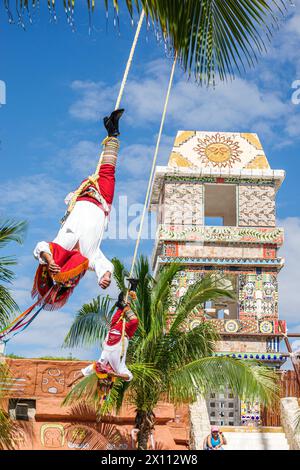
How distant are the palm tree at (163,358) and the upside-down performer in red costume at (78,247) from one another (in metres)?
7.80

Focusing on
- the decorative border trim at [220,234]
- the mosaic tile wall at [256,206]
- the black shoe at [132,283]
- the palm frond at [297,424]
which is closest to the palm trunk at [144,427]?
the palm frond at [297,424]

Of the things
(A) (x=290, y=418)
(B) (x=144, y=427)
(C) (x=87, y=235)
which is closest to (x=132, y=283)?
(C) (x=87, y=235)

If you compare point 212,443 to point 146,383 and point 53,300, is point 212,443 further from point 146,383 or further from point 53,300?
point 53,300

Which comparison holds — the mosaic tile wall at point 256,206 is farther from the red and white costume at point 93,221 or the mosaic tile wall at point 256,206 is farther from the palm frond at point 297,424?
the red and white costume at point 93,221

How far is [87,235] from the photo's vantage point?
423 cm

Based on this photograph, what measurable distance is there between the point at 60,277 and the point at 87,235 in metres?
0.32

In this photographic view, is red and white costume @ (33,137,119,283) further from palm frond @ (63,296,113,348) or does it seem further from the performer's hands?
palm frond @ (63,296,113,348)

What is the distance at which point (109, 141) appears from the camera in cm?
451

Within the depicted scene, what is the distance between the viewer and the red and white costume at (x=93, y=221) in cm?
419

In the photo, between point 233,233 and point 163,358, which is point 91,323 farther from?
point 233,233

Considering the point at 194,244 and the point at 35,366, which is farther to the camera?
the point at 194,244

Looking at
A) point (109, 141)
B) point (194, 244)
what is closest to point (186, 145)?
point (194, 244)

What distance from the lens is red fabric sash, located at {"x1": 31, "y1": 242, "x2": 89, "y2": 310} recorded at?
4.07 m

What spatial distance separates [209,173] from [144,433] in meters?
11.2
